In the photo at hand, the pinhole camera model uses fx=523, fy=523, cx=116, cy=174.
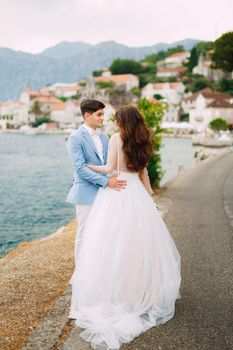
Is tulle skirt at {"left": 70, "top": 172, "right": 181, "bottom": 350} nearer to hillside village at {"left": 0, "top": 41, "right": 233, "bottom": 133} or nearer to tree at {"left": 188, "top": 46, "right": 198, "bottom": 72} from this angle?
hillside village at {"left": 0, "top": 41, "right": 233, "bottom": 133}

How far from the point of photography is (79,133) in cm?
596

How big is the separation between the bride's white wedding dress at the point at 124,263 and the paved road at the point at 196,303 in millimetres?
230

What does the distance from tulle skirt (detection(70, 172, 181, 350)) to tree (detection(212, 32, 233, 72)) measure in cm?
2811

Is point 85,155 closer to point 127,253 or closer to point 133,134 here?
point 133,134

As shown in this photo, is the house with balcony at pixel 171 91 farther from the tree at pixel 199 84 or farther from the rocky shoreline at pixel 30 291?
the rocky shoreline at pixel 30 291

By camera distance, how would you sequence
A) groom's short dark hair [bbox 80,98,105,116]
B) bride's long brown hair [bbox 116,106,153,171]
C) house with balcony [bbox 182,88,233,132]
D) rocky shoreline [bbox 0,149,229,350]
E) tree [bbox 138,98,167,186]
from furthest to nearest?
house with balcony [bbox 182,88,233,132] < tree [bbox 138,98,167,186] < groom's short dark hair [bbox 80,98,105,116] < bride's long brown hair [bbox 116,106,153,171] < rocky shoreline [bbox 0,149,229,350]

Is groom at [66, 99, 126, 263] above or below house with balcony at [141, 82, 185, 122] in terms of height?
above

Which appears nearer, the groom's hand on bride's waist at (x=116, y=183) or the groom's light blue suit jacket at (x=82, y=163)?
the groom's hand on bride's waist at (x=116, y=183)

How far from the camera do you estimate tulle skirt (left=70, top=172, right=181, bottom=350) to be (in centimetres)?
523

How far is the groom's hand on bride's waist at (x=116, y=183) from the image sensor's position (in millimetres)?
5562

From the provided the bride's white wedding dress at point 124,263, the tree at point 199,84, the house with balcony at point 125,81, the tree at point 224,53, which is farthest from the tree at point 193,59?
the bride's white wedding dress at point 124,263

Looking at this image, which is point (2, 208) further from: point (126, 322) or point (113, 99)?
point (113, 99)

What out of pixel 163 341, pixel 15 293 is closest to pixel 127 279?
pixel 163 341

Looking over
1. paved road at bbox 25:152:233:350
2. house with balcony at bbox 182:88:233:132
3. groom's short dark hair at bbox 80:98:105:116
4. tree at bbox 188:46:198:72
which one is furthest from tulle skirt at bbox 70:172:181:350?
tree at bbox 188:46:198:72
